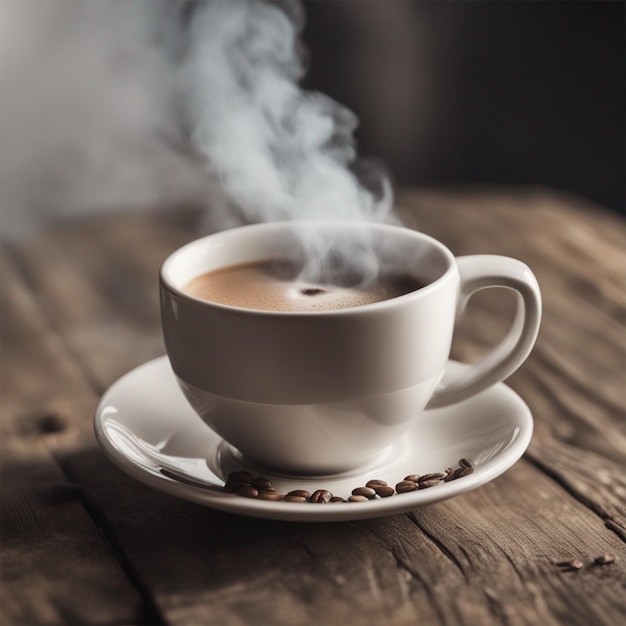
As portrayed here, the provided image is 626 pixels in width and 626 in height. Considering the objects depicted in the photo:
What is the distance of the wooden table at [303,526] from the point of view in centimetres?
91

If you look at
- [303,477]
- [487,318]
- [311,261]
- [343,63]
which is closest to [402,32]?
[343,63]

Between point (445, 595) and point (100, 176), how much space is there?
2933 millimetres

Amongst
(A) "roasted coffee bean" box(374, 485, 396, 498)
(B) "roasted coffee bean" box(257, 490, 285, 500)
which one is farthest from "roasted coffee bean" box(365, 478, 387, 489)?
(B) "roasted coffee bean" box(257, 490, 285, 500)

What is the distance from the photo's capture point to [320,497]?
104cm

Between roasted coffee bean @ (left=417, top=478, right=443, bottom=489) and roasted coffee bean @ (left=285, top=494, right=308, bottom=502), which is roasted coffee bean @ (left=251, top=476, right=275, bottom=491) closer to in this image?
roasted coffee bean @ (left=285, top=494, right=308, bottom=502)

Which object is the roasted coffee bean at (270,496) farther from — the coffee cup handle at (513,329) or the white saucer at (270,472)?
the coffee cup handle at (513,329)

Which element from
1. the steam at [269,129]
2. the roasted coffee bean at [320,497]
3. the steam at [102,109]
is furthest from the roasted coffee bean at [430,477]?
the steam at [102,109]

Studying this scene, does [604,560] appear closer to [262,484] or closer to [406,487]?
[406,487]

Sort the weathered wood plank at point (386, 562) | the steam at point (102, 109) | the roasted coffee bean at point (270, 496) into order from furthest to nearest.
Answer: the steam at point (102, 109)
the roasted coffee bean at point (270, 496)
the weathered wood plank at point (386, 562)

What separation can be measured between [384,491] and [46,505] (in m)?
0.41

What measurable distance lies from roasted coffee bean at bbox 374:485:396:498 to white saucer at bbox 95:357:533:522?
5 centimetres

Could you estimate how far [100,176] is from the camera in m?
3.58

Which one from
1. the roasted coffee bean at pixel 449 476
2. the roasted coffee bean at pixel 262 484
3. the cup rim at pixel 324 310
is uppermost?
the cup rim at pixel 324 310

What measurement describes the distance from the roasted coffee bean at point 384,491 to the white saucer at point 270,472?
0.05m
